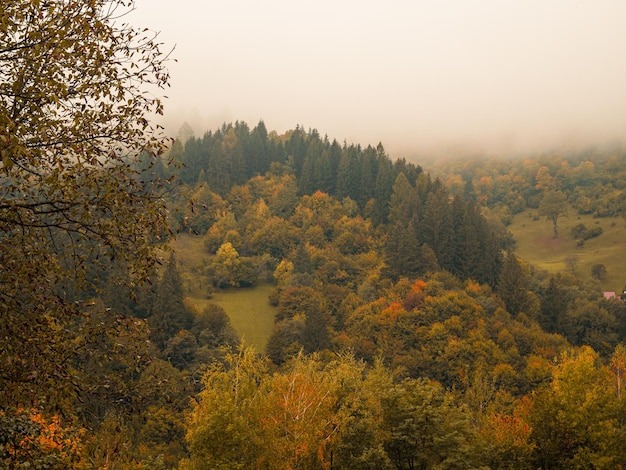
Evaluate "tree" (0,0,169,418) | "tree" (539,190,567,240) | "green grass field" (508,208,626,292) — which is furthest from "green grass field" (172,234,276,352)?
"tree" (539,190,567,240)

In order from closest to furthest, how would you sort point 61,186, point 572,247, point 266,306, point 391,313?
point 61,186 → point 391,313 → point 266,306 → point 572,247

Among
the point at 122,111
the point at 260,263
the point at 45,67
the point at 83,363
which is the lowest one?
the point at 260,263

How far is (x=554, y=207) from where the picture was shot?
6117 inches

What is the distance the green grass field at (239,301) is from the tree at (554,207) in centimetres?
10934

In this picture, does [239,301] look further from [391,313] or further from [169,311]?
[391,313]

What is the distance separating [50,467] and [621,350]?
71.3m

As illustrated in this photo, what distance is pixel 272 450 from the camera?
23969 millimetres

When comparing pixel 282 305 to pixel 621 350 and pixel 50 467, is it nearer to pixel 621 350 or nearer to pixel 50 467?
pixel 621 350

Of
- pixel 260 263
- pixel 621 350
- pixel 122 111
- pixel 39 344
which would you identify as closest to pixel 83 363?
pixel 39 344

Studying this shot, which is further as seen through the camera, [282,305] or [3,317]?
[282,305]

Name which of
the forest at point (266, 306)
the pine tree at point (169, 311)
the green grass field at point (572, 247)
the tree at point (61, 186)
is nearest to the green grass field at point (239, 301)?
the forest at point (266, 306)

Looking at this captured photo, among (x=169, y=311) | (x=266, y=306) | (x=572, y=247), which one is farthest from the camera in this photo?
(x=572, y=247)

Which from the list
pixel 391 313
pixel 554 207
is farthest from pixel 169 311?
pixel 554 207

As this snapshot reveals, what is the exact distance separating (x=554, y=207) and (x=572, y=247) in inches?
716
